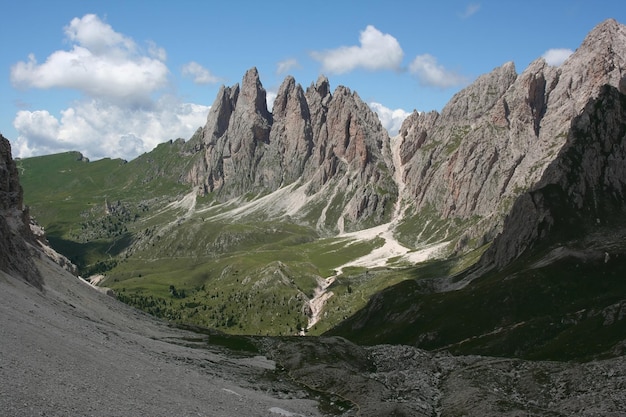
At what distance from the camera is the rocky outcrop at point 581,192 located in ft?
512

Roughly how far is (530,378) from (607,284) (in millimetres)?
62880

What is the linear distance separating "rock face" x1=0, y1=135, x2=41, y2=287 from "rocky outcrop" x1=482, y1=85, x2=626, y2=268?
132 metres

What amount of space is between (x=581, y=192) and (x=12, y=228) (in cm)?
15597

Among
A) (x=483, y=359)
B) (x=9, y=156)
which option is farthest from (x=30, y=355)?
(x=9, y=156)

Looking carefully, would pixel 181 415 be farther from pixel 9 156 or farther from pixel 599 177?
pixel 599 177

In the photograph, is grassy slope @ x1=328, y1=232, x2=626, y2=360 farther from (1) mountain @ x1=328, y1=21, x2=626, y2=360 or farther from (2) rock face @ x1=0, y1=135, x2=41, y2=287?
(2) rock face @ x1=0, y1=135, x2=41, y2=287

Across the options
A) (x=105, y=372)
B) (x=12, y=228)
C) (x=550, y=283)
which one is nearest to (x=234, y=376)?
(x=105, y=372)

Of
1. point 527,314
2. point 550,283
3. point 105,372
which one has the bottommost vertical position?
point 105,372

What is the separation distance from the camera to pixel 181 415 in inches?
1898

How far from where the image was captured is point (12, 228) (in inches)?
4948

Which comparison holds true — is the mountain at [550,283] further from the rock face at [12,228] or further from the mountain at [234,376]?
the rock face at [12,228]

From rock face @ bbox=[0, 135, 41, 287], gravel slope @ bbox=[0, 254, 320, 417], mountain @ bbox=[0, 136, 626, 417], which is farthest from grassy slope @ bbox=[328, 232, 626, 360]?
rock face @ bbox=[0, 135, 41, 287]

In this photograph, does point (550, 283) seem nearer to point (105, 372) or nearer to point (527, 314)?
point (527, 314)

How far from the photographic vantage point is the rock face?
94831mm
